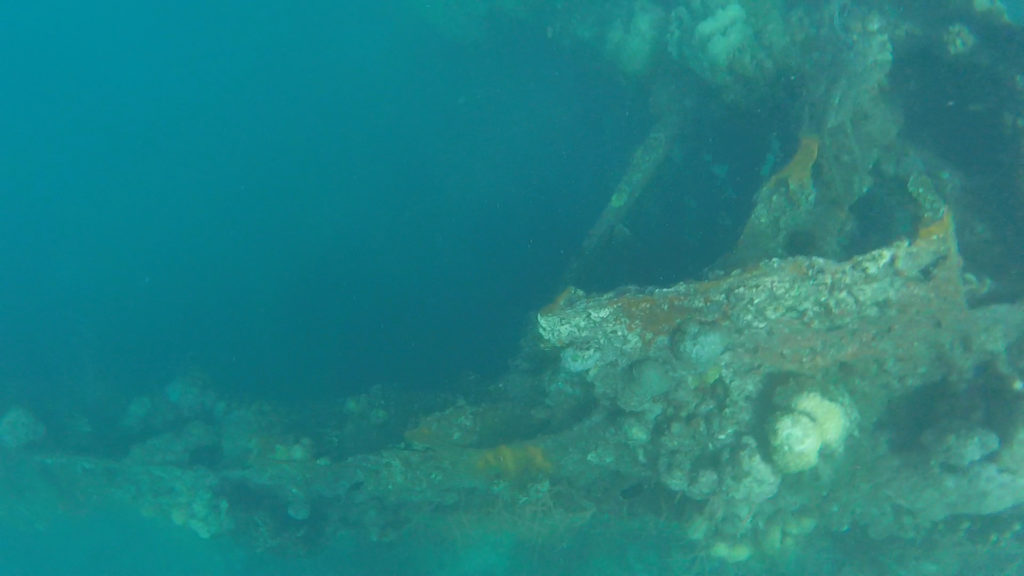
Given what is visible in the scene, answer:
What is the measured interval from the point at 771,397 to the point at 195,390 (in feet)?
27.1

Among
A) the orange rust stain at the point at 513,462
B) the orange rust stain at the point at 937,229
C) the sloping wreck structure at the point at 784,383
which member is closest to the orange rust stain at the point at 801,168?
the sloping wreck structure at the point at 784,383

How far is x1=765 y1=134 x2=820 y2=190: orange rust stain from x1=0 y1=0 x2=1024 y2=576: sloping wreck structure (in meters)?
0.02

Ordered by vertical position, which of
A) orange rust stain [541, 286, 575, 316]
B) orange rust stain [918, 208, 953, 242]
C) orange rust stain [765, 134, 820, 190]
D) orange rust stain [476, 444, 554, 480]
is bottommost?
orange rust stain [476, 444, 554, 480]

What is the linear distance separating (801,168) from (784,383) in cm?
196

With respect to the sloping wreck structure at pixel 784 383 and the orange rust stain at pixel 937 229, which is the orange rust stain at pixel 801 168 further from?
the orange rust stain at pixel 937 229

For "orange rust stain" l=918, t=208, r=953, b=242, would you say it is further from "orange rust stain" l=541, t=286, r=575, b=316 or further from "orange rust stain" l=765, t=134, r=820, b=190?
"orange rust stain" l=541, t=286, r=575, b=316

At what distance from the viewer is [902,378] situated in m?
5.48

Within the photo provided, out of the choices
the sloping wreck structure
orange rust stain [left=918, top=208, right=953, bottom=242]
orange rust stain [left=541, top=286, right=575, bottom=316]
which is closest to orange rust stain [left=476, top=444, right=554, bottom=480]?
the sloping wreck structure

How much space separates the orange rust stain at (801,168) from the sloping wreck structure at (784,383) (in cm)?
2

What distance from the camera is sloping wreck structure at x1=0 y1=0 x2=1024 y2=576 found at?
190 inches

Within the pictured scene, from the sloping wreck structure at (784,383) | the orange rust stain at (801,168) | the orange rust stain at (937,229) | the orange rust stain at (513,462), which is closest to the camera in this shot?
the orange rust stain at (937,229)

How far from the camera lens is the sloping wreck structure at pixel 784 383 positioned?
4836mm

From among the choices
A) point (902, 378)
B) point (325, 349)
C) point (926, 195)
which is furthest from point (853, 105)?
point (325, 349)

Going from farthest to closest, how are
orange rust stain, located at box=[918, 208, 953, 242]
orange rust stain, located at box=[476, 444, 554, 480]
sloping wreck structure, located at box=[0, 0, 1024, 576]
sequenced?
1. orange rust stain, located at box=[476, 444, 554, 480]
2. sloping wreck structure, located at box=[0, 0, 1024, 576]
3. orange rust stain, located at box=[918, 208, 953, 242]
